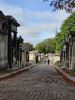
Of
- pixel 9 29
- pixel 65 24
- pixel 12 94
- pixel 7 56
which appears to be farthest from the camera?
pixel 65 24

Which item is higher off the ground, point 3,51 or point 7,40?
point 7,40

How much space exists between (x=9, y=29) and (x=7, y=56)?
4664mm

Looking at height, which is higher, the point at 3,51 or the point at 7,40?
the point at 7,40

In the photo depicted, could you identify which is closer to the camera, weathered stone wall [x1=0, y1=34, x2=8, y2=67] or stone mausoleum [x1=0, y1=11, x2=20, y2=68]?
weathered stone wall [x1=0, y1=34, x2=8, y2=67]

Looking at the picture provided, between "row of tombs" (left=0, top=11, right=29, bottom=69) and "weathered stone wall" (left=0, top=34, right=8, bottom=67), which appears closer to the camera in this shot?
"weathered stone wall" (left=0, top=34, right=8, bottom=67)

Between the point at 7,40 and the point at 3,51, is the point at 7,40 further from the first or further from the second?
the point at 3,51

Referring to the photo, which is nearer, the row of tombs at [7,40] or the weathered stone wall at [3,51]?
the weathered stone wall at [3,51]

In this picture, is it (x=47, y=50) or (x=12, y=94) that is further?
(x=47, y=50)

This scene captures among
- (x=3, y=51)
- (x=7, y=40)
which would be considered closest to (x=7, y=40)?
(x=7, y=40)

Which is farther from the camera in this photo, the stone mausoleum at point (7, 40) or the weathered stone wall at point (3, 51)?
the stone mausoleum at point (7, 40)

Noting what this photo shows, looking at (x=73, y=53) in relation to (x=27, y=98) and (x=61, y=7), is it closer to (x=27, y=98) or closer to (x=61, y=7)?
(x=61, y=7)

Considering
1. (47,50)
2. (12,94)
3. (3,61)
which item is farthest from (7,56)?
(47,50)

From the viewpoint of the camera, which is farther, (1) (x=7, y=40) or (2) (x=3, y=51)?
(1) (x=7, y=40)

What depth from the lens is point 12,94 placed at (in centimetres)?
1736
